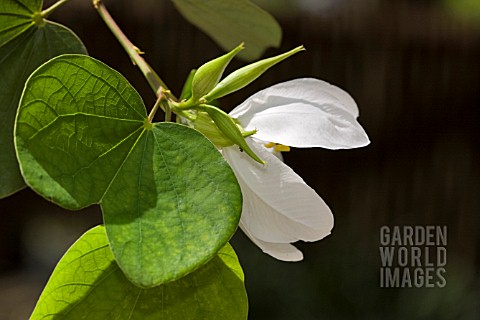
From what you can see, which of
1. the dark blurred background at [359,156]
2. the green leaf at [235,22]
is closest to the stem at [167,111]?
the green leaf at [235,22]

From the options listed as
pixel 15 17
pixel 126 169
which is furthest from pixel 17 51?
pixel 126 169

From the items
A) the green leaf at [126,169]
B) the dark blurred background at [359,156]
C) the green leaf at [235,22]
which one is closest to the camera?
the green leaf at [126,169]

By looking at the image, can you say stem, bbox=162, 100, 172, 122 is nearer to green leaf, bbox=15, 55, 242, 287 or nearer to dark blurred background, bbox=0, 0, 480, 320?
green leaf, bbox=15, 55, 242, 287

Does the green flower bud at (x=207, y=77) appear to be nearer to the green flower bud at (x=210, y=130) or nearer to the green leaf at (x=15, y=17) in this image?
the green flower bud at (x=210, y=130)

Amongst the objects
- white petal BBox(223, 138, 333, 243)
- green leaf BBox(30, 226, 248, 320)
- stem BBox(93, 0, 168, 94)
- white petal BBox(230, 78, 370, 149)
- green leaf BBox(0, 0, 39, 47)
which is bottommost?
green leaf BBox(30, 226, 248, 320)

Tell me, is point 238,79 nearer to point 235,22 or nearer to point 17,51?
point 17,51

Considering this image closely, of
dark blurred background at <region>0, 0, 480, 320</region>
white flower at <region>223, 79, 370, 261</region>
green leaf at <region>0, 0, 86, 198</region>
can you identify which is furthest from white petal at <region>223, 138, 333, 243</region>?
dark blurred background at <region>0, 0, 480, 320</region>
